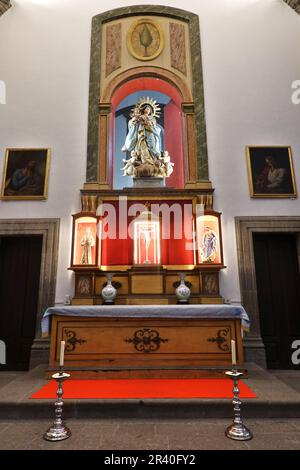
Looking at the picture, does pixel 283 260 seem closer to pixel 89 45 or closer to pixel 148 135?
pixel 148 135

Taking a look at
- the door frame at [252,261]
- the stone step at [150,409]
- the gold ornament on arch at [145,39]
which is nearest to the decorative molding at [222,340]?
the stone step at [150,409]

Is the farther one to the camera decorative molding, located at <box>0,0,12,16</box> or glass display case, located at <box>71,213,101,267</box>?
decorative molding, located at <box>0,0,12,16</box>

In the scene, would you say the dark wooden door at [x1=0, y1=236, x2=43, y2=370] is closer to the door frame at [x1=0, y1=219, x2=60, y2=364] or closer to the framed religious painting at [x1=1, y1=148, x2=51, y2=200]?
the door frame at [x1=0, y1=219, x2=60, y2=364]

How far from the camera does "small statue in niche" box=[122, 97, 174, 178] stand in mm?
6336

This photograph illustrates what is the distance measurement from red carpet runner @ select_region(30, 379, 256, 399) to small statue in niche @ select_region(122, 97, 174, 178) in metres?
3.83

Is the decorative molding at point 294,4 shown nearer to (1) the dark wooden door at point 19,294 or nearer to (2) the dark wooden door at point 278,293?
(2) the dark wooden door at point 278,293

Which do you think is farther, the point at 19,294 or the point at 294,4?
the point at 294,4

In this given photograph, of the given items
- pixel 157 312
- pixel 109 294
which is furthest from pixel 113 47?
pixel 157 312

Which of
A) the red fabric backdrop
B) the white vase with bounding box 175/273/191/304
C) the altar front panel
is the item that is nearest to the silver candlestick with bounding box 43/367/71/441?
the altar front panel

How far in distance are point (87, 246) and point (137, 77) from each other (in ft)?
13.4

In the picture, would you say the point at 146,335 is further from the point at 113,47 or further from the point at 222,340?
the point at 113,47

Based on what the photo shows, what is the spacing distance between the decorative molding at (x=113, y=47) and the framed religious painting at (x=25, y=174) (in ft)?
7.99

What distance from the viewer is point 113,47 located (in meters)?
7.15

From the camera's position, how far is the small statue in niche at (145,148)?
634cm
